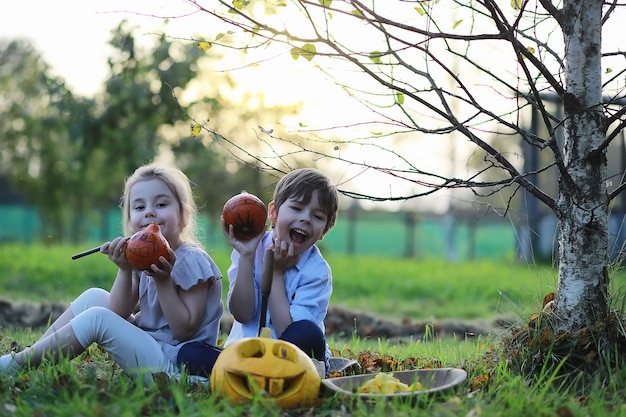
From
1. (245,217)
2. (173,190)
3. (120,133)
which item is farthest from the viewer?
(120,133)

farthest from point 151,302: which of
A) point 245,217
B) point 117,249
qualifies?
point 245,217

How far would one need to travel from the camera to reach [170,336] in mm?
3844

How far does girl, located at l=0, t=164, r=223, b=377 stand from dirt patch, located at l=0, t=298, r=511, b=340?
3087 millimetres

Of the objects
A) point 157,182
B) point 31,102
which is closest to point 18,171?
point 31,102

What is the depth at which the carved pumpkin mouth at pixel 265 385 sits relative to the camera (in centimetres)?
319

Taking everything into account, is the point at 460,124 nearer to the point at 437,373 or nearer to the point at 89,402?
the point at 437,373

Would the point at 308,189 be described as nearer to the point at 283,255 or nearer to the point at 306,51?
the point at 283,255

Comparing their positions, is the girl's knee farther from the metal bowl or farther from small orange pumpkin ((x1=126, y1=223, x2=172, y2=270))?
the metal bowl

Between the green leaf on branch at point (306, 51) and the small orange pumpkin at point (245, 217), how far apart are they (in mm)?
706

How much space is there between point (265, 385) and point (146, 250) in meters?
0.81

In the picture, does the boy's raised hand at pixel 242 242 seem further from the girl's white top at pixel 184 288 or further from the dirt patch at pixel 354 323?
the dirt patch at pixel 354 323

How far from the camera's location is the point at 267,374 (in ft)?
10.5

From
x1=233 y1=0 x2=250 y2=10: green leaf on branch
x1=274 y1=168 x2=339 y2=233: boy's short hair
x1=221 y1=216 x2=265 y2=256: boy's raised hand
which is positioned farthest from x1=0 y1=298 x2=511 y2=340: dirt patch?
x1=233 y1=0 x2=250 y2=10: green leaf on branch

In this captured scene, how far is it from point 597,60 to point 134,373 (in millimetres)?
2658
